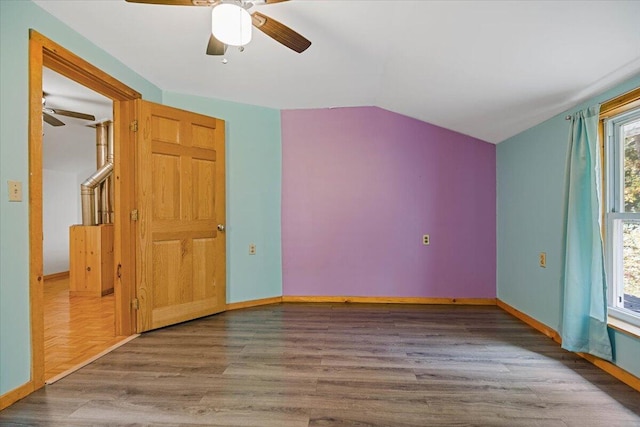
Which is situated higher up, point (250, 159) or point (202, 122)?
point (202, 122)

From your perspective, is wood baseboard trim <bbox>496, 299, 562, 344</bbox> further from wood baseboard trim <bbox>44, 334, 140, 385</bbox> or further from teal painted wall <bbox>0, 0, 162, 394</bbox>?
teal painted wall <bbox>0, 0, 162, 394</bbox>

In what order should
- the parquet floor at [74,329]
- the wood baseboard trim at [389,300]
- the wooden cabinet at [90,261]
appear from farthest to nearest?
the wooden cabinet at [90,261]
the wood baseboard trim at [389,300]
the parquet floor at [74,329]

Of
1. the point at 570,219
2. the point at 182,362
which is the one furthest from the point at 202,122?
the point at 570,219

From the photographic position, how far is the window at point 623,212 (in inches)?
79.3

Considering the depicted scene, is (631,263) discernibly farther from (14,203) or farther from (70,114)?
(70,114)

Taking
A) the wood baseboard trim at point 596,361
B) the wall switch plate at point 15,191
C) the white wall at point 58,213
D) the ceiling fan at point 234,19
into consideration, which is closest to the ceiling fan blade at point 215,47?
the ceiling fan at point 234,19

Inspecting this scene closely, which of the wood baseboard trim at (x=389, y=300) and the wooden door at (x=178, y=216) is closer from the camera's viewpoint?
the wooden door at (x=178, y=216)

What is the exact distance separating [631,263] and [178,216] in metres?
3.38

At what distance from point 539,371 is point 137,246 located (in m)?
3.06

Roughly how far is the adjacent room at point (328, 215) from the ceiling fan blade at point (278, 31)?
0.05ft

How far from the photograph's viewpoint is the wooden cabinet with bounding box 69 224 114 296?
4102mm

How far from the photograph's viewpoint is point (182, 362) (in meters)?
2.19

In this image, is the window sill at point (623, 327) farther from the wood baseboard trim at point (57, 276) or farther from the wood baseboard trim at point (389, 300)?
the wood baseboard trim at point (57, 276)

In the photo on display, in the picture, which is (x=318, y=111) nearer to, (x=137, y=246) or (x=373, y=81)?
(x=373, y=81)
